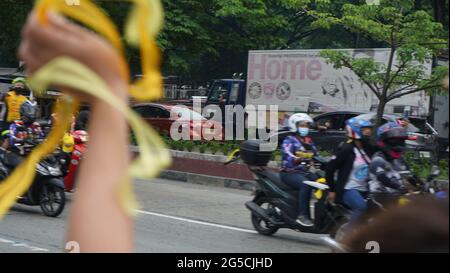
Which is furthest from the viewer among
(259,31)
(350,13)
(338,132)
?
(259,31)

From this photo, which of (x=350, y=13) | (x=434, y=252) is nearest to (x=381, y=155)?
(x=434, y=252)

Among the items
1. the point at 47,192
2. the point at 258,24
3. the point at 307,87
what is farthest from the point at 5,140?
the point at 258,24

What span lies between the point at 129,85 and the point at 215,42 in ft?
88.1

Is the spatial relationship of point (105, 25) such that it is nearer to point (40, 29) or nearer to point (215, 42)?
point (40, 29)

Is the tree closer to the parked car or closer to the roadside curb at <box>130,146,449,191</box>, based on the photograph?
the parked car

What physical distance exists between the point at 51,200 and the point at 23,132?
48.0 inches

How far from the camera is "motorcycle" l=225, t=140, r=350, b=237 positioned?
8.31 metres

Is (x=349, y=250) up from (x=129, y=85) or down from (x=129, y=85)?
down

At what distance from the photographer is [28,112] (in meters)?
10.8

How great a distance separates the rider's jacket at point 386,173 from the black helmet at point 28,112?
18.1 feet

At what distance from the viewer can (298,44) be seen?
134 ft

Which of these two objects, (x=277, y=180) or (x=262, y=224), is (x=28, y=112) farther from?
(x=277, y=180)

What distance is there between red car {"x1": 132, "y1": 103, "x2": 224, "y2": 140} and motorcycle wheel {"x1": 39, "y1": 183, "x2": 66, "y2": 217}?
915 cm

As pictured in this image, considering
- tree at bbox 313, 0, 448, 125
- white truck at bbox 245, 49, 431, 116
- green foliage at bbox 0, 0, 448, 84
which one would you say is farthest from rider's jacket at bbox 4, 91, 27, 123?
white truck at bbox 245, 49, 431, 116
